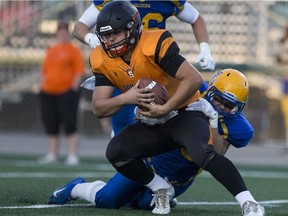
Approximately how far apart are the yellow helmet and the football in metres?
0.39

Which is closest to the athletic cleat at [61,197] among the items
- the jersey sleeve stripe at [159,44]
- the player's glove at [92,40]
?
the player's glove at [92,40]

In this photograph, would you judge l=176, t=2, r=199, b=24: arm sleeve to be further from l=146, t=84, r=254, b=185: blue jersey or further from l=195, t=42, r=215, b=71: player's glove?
l=146, t=84, r=254, b=185: blue jersey

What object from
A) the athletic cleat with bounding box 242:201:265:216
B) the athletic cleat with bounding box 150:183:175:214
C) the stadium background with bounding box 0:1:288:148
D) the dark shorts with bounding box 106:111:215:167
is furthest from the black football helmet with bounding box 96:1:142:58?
the stadium background with bounding box 0:1:288:148

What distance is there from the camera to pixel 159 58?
4.86 m

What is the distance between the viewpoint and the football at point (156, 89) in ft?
16.0

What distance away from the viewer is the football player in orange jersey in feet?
15.8

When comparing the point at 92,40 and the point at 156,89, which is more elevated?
the point at 156,89

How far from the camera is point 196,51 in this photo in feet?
42.5

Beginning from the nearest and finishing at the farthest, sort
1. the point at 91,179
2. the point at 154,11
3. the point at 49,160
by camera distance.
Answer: the point at 154,11 → the point at 91,179 → the point at 49,160

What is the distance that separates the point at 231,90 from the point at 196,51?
7873 millimetres

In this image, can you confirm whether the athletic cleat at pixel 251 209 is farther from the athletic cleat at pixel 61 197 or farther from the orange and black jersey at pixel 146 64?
the athletic cleat at pixel 61 197

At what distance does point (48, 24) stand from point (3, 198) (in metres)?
7.96

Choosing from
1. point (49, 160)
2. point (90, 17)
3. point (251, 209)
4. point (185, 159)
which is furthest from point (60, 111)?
point (251, 209)

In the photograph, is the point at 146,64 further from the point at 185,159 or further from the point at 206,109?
the point at 185,159
